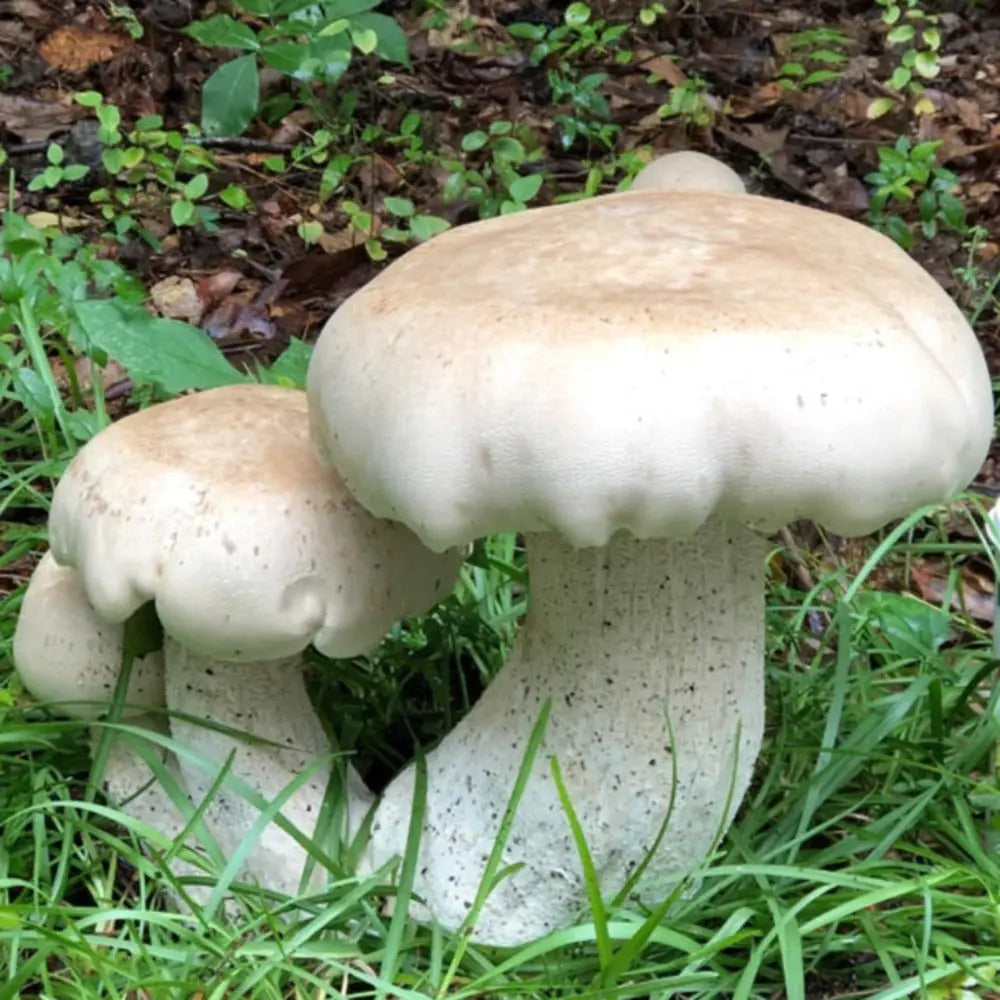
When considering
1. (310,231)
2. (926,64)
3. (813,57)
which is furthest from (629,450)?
(813,57)

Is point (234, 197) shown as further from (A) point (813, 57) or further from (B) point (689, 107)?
(A) point (813, 57)

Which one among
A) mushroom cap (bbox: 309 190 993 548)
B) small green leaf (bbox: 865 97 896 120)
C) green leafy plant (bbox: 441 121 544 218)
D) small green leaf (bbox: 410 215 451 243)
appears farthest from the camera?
small green leaf (bbox: 865 97 896 120)

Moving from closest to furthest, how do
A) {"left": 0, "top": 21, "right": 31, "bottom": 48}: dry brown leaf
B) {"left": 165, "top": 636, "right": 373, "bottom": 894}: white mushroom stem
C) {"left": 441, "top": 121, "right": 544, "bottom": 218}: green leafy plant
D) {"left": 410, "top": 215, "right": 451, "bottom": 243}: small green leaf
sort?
{"left": 165, "top": 636, "right": 373, "bottom": 894}: white mushroom stem → {"left": 410, "top": 215, "right": 451, "bottom": 243}: small green leaf → {"left": 441, "top": 121, "right": 544, "bottom": 218}: green leafy plant → {"left": 0, "top": 21, "right": 31, "bottom": 48}: dry brown leaf

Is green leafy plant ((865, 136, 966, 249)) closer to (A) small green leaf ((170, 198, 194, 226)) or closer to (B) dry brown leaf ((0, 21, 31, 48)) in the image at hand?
(A) small green leaf ((170, 198, 194, 226))

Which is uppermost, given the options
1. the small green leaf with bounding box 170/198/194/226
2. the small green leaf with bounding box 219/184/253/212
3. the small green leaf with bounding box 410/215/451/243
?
the small green leaf with bounding box 410/215/451/243

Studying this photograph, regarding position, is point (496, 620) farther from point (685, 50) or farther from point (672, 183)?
point (685, 50)

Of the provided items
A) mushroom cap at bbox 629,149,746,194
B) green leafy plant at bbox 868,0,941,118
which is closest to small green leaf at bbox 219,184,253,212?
mushroom cap at bbox 629,149,746,194

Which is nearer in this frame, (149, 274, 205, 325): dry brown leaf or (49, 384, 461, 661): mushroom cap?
(49, 384, 461, 661): mushroom cap

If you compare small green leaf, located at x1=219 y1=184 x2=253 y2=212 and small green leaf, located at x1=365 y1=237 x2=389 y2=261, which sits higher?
small green leaf, located at x1=219 y1=184 x2=253 y2=212
